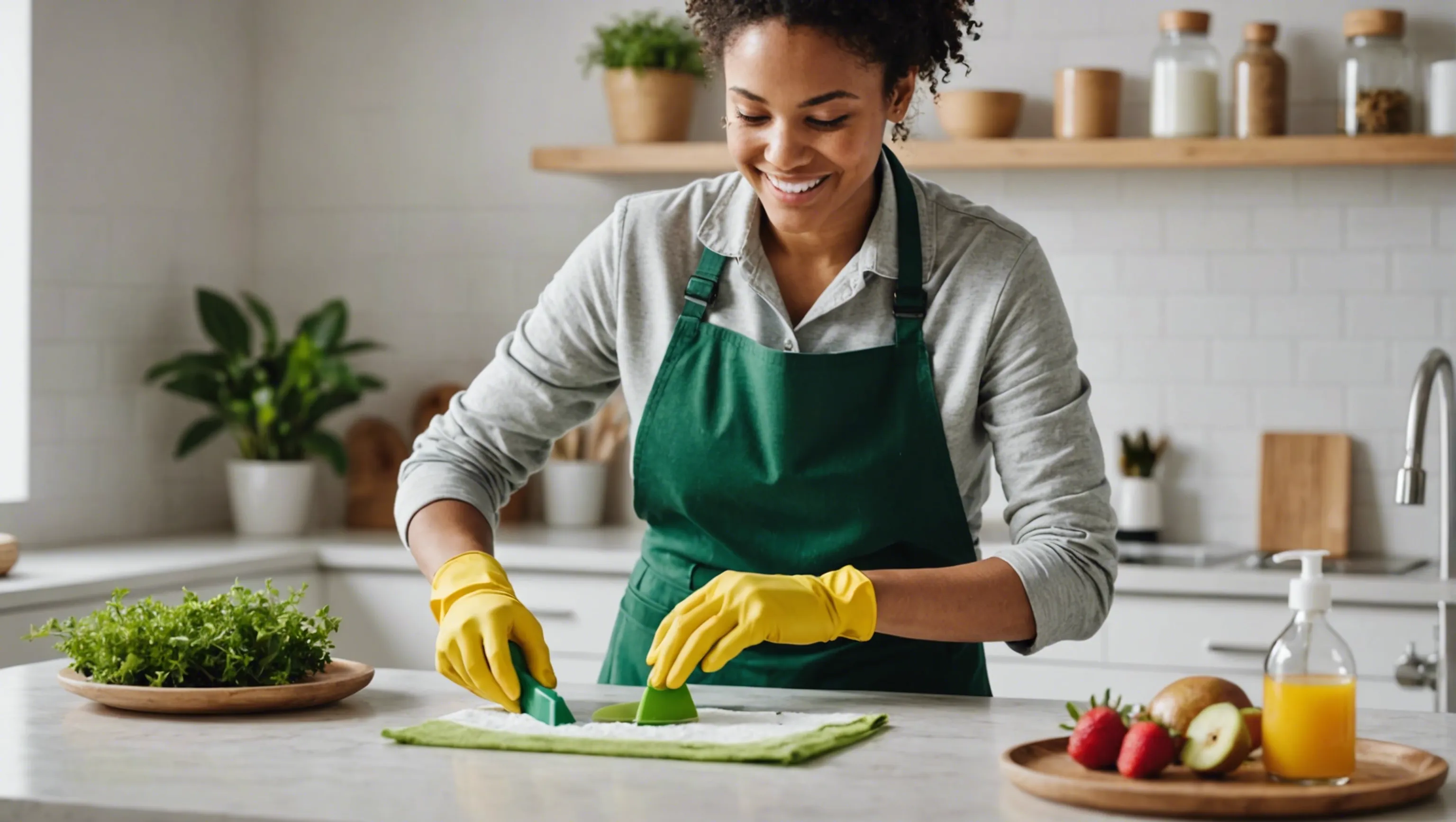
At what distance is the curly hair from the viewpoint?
1.86 metres

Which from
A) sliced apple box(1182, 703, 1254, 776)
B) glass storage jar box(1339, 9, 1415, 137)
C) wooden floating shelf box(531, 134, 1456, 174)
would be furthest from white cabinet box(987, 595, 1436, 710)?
sliced apple box(1182, 703, 1254, 776)

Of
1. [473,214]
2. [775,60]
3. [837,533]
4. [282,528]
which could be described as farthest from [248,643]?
[473,214]

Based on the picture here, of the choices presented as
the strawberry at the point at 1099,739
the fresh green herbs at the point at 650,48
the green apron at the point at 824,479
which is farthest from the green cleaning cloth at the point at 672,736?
the fresh green herbs at the point at 650,48

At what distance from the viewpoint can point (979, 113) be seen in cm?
380

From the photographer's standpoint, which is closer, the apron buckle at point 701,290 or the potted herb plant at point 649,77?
the apron buckle at point 701,290

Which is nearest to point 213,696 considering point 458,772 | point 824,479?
point 458,772

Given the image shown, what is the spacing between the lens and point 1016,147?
3729mm

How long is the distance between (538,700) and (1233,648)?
6.61 ft

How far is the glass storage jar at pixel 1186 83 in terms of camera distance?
3664 mm

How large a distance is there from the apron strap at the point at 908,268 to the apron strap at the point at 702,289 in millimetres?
227

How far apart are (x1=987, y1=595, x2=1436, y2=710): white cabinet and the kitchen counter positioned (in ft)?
4.98

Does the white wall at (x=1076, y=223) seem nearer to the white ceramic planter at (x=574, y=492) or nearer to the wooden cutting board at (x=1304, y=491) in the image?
the wooden cutting board at (x=1304, y=491)

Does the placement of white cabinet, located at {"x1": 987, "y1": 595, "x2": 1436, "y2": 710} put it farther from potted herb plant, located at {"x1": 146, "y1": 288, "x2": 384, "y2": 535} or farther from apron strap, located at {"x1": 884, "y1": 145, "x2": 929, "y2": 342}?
potted herb plant, located at {"x1": 146, "y1": 288, "x2": 384, "y2": 535}

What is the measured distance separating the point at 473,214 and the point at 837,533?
257 centimetres
